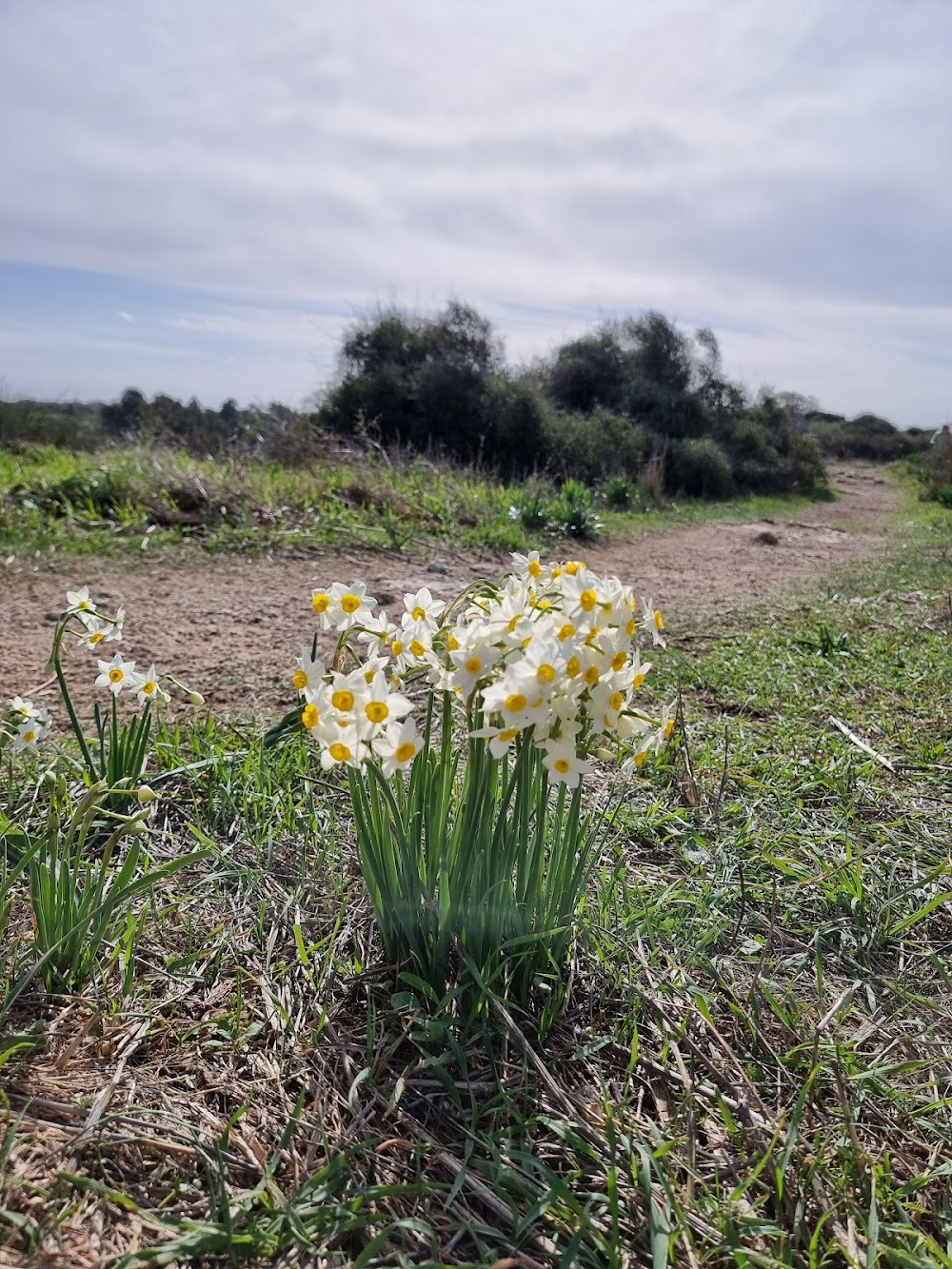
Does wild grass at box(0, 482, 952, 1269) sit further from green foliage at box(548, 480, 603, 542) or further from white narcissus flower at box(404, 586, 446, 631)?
green foliage at box(548, 480, 603, 542)

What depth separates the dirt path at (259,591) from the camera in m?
3.30

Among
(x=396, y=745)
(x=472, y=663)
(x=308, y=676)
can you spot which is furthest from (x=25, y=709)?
(x=472, y=663)

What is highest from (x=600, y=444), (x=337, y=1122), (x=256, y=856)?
(x=600, y=444)

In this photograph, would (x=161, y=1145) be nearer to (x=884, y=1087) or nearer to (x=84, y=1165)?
(x=84, y=1165)

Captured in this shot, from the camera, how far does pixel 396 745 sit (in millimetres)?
1206

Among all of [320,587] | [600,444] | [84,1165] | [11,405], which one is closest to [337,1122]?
[84,1165]

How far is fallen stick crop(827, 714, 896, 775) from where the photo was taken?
258cm

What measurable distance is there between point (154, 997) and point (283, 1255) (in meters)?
0.57

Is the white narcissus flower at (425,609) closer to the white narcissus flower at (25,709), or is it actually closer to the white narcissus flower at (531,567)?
the white narcissus flower at (531,567)

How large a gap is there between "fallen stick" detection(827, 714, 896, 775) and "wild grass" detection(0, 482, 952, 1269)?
384 mm

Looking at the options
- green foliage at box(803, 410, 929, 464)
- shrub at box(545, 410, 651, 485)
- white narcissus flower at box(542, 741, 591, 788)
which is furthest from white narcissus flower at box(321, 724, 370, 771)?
green foliage at box(803, 410, 929, 464)

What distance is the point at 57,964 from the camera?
4.72ft

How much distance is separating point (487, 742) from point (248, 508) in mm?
5441

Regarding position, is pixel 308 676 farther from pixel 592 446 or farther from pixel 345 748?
pixel 592 446
